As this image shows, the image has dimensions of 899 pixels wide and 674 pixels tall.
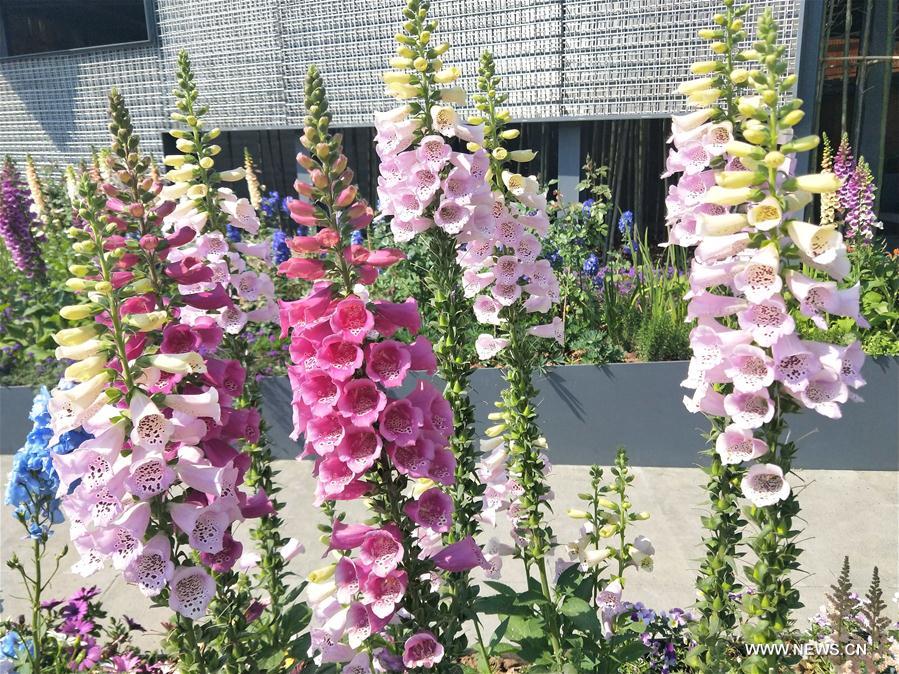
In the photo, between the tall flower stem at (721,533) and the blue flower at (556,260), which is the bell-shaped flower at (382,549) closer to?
the tall flower stem at (721,533)

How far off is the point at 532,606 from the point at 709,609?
55 centimetres

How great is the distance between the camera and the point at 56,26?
10.9 m

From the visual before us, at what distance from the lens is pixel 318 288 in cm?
162

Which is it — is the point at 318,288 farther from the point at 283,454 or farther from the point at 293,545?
the point at 283,454

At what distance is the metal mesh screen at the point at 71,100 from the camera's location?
28.5ft

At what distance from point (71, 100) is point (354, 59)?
4762 mm

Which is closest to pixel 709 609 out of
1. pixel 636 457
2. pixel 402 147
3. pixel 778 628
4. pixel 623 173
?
pixel 778 628

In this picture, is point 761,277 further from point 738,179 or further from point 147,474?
point 147,474

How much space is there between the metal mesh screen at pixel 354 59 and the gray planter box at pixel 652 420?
98.2 inches

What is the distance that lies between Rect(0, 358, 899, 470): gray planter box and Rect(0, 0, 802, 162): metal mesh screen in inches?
98.2

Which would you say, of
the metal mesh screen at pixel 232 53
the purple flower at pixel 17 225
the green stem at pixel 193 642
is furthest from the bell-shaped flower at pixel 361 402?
the metal mesh screen at pixel 232 53

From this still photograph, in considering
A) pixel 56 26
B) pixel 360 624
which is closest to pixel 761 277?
pixel 360 624

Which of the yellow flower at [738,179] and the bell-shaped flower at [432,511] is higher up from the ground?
the yellow flower at [738,179]

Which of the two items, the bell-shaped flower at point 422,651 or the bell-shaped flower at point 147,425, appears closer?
the bell-shaped flower at point 147,425
